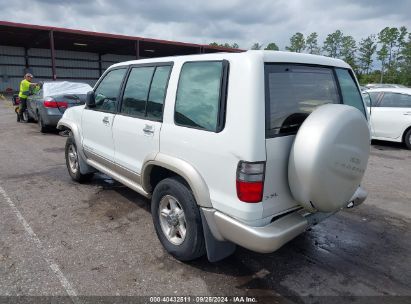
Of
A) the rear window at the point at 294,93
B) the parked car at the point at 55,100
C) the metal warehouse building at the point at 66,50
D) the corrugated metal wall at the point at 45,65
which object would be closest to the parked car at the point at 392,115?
the rear window at the point at 294,93

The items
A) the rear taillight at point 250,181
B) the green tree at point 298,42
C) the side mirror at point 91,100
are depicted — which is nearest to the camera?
the rear taillight at point 250,181

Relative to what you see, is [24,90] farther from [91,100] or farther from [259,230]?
[259,230]

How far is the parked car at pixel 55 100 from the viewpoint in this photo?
9.83 meters

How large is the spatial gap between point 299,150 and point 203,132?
78 cm

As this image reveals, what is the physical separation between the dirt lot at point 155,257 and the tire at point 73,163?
0.25m

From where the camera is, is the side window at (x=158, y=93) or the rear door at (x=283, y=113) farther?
the side window at (x=158, y=93)

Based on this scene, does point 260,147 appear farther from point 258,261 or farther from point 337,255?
point 337,255

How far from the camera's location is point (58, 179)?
5.77 meters

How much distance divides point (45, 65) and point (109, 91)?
3202 cm

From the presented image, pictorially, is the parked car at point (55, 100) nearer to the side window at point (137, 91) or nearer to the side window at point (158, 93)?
the side window at point (137, 91)

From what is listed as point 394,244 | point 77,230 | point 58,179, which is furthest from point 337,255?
point 58,179

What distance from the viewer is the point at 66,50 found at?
32750mm

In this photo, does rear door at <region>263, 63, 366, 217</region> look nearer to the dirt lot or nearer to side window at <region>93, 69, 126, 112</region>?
the dirt lot

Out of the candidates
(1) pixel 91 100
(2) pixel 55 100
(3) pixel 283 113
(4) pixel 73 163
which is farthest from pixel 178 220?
(2) pixel 55 100
